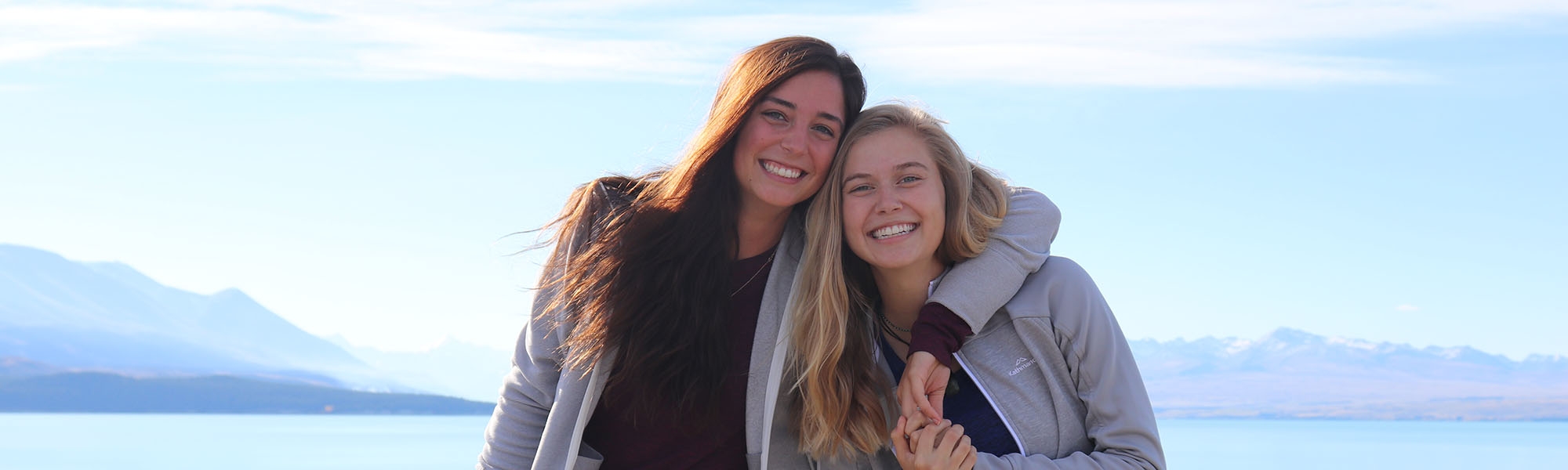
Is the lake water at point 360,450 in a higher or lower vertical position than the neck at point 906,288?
lower

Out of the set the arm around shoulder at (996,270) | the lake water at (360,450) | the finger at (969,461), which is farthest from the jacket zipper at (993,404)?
the lake water at (360,450)

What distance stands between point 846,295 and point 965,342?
35 cm

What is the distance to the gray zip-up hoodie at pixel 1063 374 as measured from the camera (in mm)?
3328

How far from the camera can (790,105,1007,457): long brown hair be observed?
345 centimetres

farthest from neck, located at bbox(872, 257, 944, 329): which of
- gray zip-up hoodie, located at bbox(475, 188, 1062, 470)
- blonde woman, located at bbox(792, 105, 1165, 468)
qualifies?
gray zip-up hoodie, located at bbox(475, 188, 1062, 470)

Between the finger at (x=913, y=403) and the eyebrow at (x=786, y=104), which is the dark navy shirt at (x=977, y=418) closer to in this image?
the finger at (x=913, y=403)

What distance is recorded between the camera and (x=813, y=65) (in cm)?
359

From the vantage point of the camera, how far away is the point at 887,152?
3457mm

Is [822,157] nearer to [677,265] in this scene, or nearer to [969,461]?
[677,265]

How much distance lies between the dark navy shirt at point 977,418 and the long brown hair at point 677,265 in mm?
591

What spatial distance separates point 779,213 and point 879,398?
618mm

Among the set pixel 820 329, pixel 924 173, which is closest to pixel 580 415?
pixel 820 329

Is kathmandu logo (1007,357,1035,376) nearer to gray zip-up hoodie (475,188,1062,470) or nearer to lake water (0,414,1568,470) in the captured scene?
gray zip-up hoodie (475,188,1062,470)

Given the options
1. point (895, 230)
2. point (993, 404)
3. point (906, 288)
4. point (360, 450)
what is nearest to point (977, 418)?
point (993, 404)
